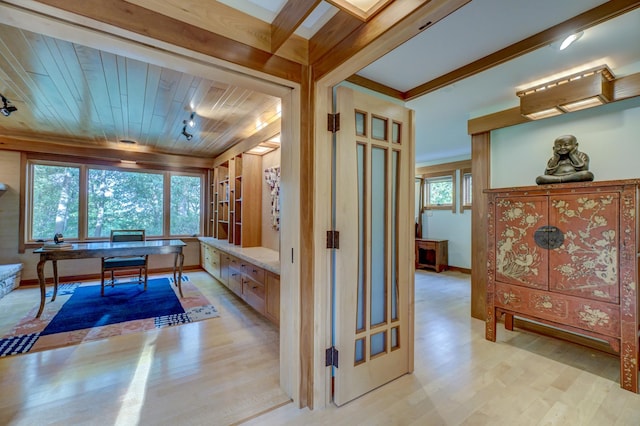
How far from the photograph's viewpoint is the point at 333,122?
1.81 metres

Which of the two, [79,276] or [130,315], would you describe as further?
[79,276]

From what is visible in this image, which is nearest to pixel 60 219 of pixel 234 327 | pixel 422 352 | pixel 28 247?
pixel 28 247

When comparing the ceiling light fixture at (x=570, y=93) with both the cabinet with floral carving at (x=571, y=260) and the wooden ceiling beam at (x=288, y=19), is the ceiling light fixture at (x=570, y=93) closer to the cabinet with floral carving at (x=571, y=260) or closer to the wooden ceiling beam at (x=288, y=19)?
the cabinet with floral carving at (x=571, y=260)

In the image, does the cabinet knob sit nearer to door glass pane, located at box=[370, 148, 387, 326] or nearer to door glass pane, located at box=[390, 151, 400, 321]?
door glass pane, located at box=[390, 151, 400, 321]

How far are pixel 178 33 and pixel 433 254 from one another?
6030 mm

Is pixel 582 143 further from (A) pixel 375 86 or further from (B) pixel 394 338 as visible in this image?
(B) pixel 394 338

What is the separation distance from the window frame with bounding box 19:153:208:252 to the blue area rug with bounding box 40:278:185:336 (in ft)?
4.16

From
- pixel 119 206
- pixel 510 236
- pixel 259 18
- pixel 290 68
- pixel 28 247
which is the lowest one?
pixel 28 247

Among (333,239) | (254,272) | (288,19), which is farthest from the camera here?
(254,272)

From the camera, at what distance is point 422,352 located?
2.57 metres

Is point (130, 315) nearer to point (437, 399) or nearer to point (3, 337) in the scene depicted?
point (3, 337)

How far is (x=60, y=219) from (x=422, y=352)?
618cm

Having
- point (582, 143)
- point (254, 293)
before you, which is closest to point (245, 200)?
point (254, 293)

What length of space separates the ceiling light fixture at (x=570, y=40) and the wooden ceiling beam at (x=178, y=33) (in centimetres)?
185
